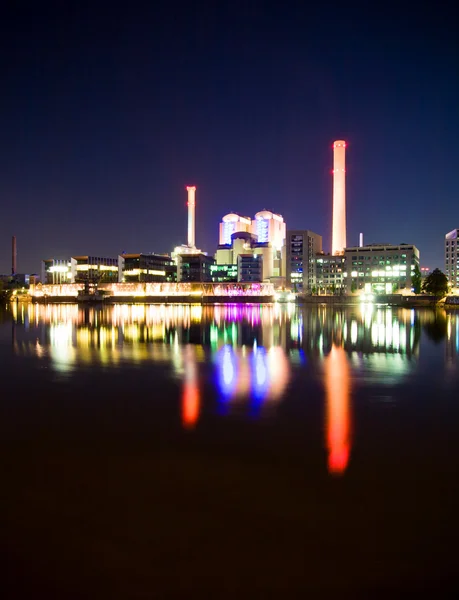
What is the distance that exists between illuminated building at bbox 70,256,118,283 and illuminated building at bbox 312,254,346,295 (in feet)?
181

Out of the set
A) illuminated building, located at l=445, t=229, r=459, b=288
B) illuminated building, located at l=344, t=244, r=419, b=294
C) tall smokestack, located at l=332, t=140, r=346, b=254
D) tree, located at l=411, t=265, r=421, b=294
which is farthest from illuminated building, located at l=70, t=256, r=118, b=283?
illuminated building, located at l=445, t=229, r=459, b=288

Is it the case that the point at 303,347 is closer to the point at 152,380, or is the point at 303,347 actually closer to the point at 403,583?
the point at 152,380

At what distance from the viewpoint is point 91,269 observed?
411ft

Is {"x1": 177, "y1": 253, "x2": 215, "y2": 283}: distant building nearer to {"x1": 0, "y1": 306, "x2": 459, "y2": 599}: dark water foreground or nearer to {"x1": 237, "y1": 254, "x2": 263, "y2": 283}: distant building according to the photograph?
{"x1": 237, "y1": 254, "x2": 263, "y2": 283}: distant building

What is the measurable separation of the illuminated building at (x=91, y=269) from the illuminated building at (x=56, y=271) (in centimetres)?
174

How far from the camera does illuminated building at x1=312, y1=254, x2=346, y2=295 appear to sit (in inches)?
5044

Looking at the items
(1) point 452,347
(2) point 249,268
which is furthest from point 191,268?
(1) point 452,347

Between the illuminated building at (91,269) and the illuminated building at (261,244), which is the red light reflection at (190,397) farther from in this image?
the illuminated building at (261,244)

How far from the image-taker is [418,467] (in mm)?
6031

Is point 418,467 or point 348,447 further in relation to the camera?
point 348,447

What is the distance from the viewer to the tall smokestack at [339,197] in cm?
12294

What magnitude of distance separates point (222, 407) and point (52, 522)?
4507 mm

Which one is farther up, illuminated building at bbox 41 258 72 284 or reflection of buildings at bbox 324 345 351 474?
illuminated building at bbox 41 258 72 284

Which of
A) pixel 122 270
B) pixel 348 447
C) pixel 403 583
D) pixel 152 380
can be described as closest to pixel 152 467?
pixel 348 447
